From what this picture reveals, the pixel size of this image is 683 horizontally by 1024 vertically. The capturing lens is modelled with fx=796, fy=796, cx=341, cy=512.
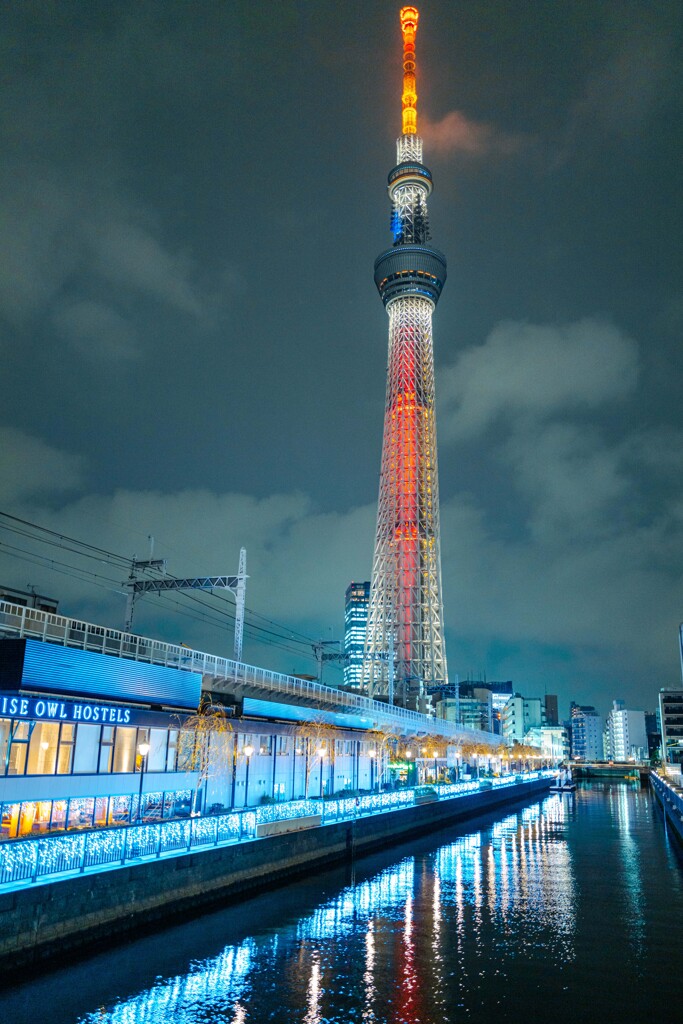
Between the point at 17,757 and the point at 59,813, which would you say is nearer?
the point at 59,813

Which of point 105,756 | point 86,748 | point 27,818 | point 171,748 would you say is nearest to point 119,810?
point 105,756

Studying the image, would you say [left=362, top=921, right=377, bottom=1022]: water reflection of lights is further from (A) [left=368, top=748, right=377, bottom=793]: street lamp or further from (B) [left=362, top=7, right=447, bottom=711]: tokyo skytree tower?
(B) [left=362, top=7, right=447, bottom=711]: tokyo skytree tower

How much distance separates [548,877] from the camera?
137 feet

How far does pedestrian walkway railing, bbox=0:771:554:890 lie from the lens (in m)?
22.4

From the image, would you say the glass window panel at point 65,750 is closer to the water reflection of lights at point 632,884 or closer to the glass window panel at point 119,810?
the glass window panel at point 119,810

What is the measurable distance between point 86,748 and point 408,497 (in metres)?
140

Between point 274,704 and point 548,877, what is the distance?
19.2 meters

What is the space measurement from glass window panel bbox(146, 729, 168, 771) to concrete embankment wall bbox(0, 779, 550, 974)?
7383 mm

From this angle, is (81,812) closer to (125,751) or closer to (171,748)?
(125,751)

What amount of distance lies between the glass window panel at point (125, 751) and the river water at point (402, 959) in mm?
9280

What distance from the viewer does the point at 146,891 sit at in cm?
2681

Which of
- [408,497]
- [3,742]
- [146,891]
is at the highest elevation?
[408,497]

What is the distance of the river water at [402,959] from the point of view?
786 inches

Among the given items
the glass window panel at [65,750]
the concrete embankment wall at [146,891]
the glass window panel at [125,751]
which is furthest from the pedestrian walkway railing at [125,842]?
the glass window panel at [125,751]
